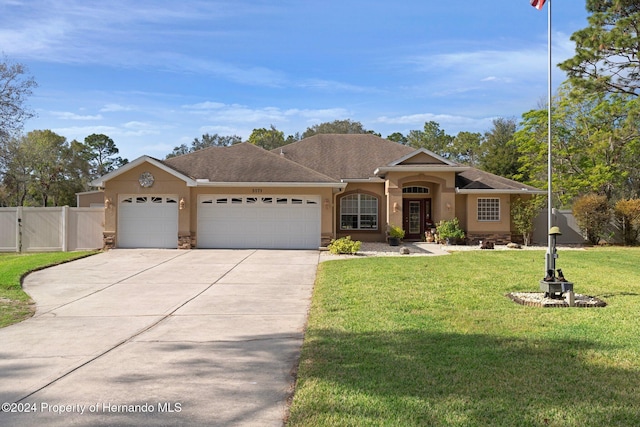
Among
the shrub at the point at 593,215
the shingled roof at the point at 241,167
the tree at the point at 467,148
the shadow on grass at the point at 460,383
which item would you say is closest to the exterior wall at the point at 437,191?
the shingled roof at the point at 241,167

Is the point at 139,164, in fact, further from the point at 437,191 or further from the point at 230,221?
the point at 437,191

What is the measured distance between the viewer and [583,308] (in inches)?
344

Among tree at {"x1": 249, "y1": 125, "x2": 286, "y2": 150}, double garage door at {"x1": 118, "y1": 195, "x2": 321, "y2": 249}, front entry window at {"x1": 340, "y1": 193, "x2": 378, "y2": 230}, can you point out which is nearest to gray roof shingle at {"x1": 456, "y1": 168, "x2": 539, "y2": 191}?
front entry window at {"x1": 340, "y1": 193, "x2": 378, "y2": 230}

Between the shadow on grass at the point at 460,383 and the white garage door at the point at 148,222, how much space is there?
48.5 feet

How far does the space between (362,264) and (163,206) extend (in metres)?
9.38

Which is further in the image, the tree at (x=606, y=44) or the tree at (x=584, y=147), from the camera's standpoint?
the tree at (x=584, y=147)

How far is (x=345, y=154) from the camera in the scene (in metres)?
27.0

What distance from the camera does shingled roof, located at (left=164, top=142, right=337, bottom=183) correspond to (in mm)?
20328

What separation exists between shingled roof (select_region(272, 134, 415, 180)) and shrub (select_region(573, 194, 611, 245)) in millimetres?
8576

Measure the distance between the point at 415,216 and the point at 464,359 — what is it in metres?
19.5

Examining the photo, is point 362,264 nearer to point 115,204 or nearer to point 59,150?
point 115,204

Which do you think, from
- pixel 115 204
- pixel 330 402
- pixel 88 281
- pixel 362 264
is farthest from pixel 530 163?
pixel 330 402

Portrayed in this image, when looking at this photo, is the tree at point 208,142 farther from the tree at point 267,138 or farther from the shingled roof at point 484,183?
the shingled roof at point 484,183

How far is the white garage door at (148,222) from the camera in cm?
2019
